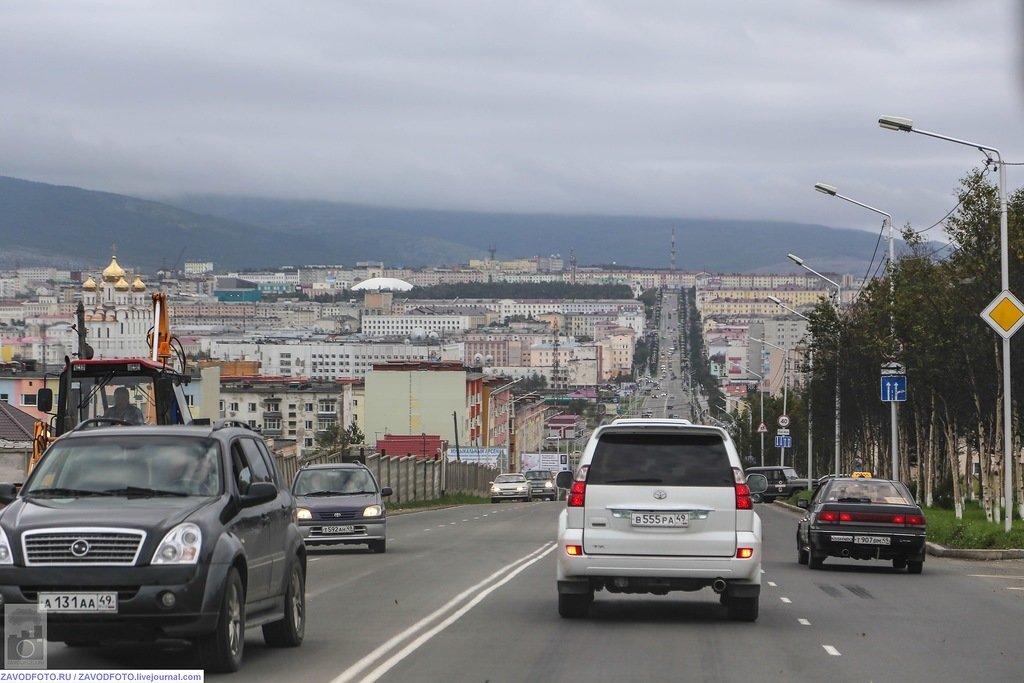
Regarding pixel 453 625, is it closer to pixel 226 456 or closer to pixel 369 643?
pixel 369 643

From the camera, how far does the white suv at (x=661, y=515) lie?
16812 millimetres

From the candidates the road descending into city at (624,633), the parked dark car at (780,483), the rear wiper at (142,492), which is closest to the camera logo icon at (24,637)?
the road descending into city at (624,633)

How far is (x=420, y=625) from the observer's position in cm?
1709

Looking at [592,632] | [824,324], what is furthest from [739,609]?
[824,324]

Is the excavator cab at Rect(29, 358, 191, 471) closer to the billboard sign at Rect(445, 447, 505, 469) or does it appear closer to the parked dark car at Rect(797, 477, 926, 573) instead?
the parked dark car at Rect(797, 477, 926, 573)

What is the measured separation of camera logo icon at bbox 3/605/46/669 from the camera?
39.4ft

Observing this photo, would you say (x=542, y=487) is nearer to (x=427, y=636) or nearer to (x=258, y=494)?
(x=427, y=636)

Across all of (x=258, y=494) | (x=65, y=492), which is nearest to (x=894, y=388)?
(x=258, y=494)

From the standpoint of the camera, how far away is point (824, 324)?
62.9 m

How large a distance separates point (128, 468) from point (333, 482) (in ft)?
Answer: 64.9

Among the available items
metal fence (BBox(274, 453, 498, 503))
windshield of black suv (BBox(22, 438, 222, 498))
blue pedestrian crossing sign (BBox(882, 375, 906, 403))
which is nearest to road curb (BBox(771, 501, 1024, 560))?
blue pedestrian crossing sign (BBox(882, 375, 906, 403))

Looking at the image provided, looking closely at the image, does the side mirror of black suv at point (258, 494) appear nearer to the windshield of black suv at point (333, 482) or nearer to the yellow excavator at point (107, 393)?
the yellow excavator at point (107, 393)

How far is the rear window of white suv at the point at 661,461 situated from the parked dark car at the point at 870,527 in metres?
10.3

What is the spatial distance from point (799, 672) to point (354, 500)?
1883 centimetres
